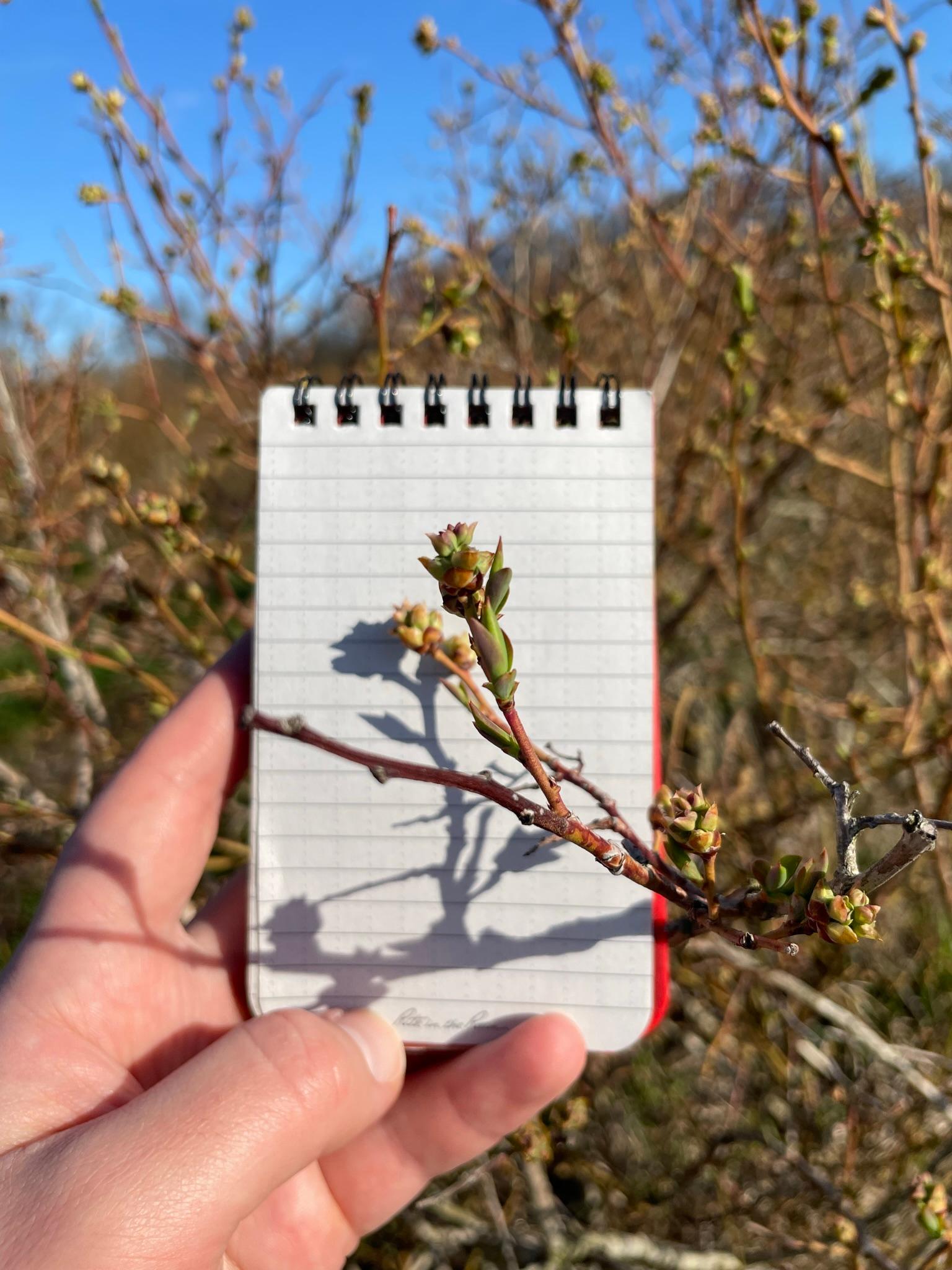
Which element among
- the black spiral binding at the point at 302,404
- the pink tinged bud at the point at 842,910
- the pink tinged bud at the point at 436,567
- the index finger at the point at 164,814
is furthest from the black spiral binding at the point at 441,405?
the pink tinged bud at the point at 842,910

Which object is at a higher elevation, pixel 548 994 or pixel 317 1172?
pixel 548 994

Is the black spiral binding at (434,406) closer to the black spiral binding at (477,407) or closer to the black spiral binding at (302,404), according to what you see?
the black spiral binding at (477,407)

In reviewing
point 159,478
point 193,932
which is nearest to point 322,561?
point 193,932

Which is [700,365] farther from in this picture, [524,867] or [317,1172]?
[317,1172]

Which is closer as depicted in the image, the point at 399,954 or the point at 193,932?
the point at 399,954

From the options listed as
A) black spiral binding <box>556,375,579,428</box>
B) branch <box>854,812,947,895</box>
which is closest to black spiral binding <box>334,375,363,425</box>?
black spiral binding <box>556,375,579,428</box>

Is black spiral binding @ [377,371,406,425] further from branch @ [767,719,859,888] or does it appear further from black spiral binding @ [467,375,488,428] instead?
branch @ [767,719,859,888]
